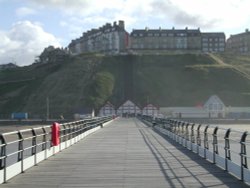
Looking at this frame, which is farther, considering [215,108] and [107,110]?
[107,110]

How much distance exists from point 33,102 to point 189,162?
13807 cm

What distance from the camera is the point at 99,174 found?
45.6ft

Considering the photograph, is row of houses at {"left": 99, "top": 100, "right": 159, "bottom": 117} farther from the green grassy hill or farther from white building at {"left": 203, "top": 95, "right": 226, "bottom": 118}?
white building at {"left": 203, "top": 95, "right": 226, "bottom": 118}

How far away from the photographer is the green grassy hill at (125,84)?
5714 inches

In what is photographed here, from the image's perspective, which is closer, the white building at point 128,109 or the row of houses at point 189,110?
the row of houses at point 189,110

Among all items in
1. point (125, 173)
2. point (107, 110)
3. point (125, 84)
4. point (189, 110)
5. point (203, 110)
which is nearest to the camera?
point (125, 173)

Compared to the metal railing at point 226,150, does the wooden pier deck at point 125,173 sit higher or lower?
lower

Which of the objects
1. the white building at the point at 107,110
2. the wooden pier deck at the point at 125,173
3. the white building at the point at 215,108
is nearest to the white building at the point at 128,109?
the white building at the point at 107,110

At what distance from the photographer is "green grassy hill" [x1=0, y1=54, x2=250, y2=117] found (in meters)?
145

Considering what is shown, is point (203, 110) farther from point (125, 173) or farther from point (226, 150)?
point (125, 173)

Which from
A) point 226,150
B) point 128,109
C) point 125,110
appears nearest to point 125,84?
point 128,109

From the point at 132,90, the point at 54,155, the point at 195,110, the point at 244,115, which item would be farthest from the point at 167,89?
the point at 54,155

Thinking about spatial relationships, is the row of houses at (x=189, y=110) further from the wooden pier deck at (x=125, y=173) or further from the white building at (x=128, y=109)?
the wooden pier deck at (x=125, y=173)

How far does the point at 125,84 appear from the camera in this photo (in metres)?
158
